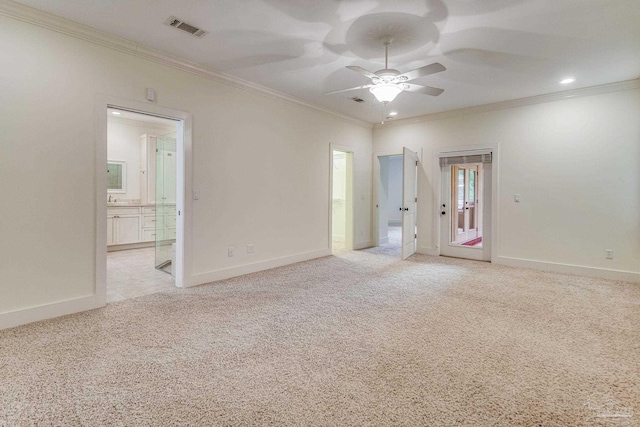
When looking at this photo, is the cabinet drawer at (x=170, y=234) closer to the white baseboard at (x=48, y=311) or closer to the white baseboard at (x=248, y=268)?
the white baseboard at (x=248, y=268)

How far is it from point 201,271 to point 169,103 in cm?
208

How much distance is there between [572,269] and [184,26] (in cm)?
604

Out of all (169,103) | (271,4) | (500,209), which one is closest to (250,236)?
(169,103)

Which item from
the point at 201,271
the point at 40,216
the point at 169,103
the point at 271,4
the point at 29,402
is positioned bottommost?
the point at 29,402

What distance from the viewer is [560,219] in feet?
15.9

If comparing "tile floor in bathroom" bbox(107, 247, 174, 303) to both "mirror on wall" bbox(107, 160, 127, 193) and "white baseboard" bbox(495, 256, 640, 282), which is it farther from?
"white baseboard" bbox(495, 256, 640, 282)

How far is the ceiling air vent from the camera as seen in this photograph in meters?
2.89

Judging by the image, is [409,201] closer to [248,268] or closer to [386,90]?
[386,90]

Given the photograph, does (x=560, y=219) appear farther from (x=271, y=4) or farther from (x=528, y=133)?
(x=271, y=4)

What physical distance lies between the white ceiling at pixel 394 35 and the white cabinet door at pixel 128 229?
3999 mm

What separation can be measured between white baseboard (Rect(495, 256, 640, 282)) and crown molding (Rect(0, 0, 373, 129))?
478cm

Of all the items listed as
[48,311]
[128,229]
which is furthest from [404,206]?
[128,229]

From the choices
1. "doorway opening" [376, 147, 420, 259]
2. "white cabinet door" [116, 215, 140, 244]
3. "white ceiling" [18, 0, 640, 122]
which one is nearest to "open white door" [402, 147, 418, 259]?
"doorway opening" [376, 147, 420, 259]

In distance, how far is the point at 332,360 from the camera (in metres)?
2.20
